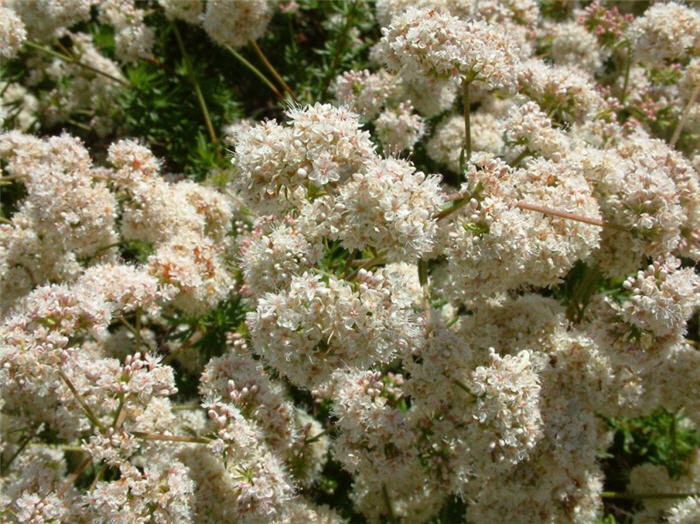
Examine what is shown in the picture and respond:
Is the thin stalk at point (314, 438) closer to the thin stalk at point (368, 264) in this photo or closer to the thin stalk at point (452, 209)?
the thin stalk at point (368, 264)

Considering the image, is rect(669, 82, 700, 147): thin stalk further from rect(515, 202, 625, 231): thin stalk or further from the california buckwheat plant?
rect(515, 202, 625, 231): thin stalk

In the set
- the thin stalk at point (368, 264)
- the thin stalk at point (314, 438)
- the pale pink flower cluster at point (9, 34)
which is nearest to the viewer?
the thin stalk at point (368, 264)

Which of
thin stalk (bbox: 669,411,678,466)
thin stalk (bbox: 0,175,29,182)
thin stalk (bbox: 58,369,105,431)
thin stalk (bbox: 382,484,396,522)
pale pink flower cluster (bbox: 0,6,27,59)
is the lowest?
thin stalk (bbox: 669,411,678,466)

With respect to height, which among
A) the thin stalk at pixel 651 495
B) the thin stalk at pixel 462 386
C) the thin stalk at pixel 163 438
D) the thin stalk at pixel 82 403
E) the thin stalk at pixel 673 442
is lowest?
the thin stalk at pixel 651 495

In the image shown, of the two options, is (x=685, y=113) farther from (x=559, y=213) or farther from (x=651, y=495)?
(x=651, y=495)

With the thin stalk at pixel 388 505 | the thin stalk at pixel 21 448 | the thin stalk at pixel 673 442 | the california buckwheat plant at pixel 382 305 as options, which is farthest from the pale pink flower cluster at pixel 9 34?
the thin stalk at pixel 673 442

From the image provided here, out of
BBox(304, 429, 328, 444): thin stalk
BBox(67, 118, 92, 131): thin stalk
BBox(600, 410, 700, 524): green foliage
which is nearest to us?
BBox(304, 429, 328, 444): thin stalk

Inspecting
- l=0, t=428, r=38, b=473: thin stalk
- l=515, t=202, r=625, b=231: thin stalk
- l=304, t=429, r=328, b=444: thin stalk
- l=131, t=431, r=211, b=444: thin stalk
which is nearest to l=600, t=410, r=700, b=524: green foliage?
l=515, t=202, r=625, b=231: thin stalk

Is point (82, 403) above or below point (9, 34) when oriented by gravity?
below

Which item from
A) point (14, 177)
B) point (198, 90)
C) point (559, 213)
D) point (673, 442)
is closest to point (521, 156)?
point (559, 213)
